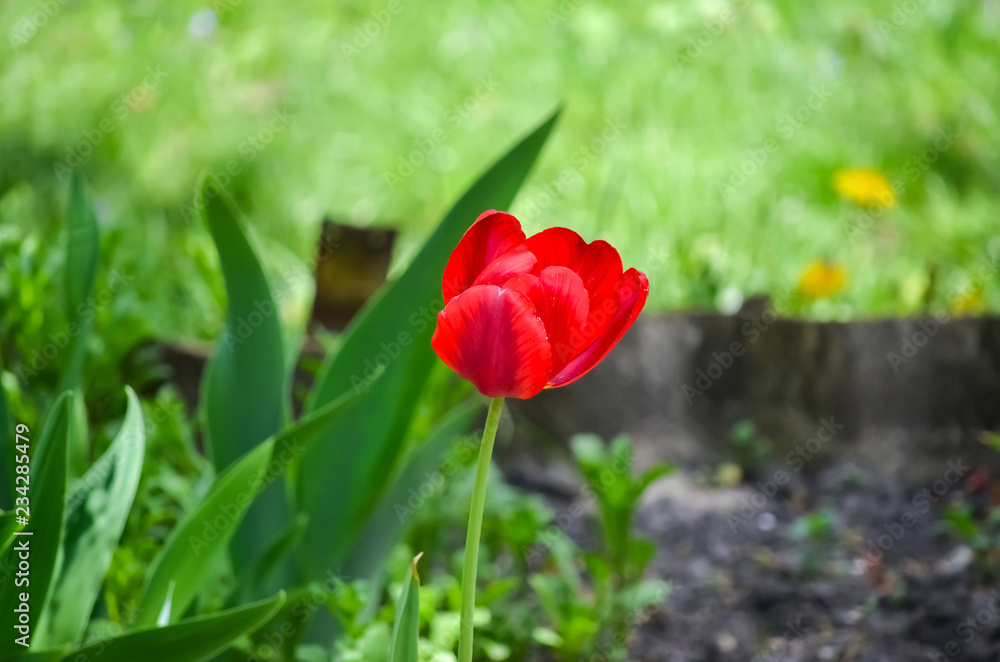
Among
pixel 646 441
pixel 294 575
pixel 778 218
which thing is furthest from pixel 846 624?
pixel 778 218

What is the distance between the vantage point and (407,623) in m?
0.59

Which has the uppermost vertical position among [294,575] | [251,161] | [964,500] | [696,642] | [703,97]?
[703,97]

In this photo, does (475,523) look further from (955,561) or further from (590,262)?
(955,561)

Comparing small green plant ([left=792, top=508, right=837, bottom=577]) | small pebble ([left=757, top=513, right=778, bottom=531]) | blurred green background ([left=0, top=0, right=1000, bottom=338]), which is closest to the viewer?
small green plant ([left=792, top=508, right=837, bottom=577])

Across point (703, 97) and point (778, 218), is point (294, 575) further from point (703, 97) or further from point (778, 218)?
point (703, 97)

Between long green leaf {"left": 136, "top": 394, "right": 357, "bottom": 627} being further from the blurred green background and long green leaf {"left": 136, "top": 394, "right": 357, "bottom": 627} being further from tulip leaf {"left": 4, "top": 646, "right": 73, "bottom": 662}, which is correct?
the blurred green background

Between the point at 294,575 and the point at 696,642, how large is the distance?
660 millimetres

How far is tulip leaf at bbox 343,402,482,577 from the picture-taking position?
3.70 ft

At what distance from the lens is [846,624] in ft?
4.51

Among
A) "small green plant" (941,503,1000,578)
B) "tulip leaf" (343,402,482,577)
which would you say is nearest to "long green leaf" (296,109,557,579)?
"tulip leaf" (343,402,482,577)

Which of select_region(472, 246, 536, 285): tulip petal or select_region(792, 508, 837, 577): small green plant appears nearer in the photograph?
select_region(472, 246, 536, 285): tulip petal

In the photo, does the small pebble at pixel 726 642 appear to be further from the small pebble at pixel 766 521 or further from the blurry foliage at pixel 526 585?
the small pebble at pixel 766 521

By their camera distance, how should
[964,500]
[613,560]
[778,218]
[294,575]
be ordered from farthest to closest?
[778,218] < [964,500] < [613,560] < [294,575]

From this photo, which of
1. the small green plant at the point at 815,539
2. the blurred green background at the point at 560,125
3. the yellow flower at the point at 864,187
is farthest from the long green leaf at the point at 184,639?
the yellow flower at the point at 864,187
